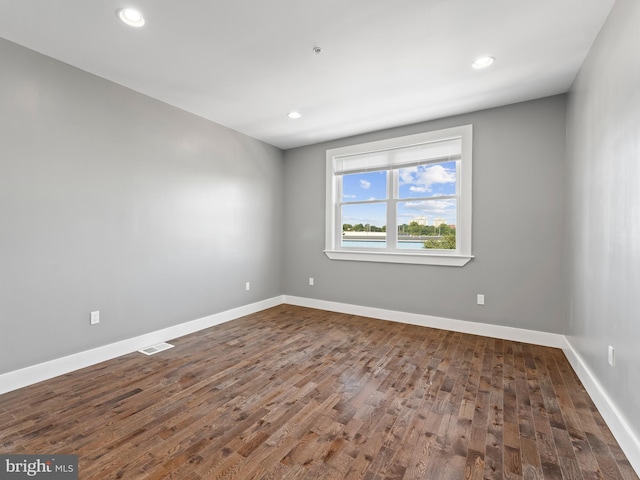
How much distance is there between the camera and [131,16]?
206cm

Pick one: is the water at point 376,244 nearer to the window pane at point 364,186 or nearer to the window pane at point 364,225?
the window pane at point 364,225

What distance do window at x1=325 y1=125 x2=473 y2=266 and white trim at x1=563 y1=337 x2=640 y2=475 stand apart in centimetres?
152

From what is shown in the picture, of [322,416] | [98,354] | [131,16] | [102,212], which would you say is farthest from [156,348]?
[131,16]

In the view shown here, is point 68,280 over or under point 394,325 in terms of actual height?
over

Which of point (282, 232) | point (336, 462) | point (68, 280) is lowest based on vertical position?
point (336, 462)

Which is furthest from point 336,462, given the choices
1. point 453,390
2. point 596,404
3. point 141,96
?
point 141,96

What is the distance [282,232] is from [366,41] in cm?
340

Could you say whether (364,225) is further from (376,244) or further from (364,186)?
(364,186)

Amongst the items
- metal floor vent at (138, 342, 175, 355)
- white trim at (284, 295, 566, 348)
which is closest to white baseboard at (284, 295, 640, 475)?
white trim at (284, 295, 566, 348)

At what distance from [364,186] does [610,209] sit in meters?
2.99

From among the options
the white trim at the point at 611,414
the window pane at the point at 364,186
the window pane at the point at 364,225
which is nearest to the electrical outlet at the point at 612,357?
the white trim at the point at 611,414

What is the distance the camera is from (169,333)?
3.45 meters

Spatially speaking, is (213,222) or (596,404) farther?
(213,222)

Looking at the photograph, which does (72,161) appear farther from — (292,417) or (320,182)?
(320,182)
